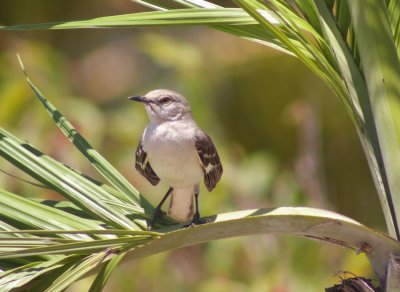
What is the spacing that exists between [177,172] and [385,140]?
54.2 inches

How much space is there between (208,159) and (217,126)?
4.63m

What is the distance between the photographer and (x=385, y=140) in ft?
8.39

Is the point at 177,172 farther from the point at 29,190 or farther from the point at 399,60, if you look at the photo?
the point at 29,190

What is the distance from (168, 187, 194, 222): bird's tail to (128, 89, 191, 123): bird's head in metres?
0.34

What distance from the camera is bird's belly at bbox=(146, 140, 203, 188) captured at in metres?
3.73

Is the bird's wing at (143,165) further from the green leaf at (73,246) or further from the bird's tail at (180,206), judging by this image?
the green leaf at (73,246)

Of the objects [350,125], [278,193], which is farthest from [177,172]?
[350,125]

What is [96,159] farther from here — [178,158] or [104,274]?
[178,158]

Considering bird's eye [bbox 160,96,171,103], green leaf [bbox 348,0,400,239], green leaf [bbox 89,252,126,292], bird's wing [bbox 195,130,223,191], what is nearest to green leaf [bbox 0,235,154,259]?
green leaf [bbox 89,252,126,292]

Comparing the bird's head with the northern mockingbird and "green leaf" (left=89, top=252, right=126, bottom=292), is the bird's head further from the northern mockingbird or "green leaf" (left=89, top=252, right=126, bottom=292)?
"green leaf" (left=89, top=252, right=126, bottom=292)

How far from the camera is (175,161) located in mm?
3752

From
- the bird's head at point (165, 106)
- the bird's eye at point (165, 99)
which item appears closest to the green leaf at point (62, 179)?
the bird's head at point (165, 106)

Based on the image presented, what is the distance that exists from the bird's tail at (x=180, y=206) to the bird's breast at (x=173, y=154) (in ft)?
0.21

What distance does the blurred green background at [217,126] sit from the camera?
20.6ft
